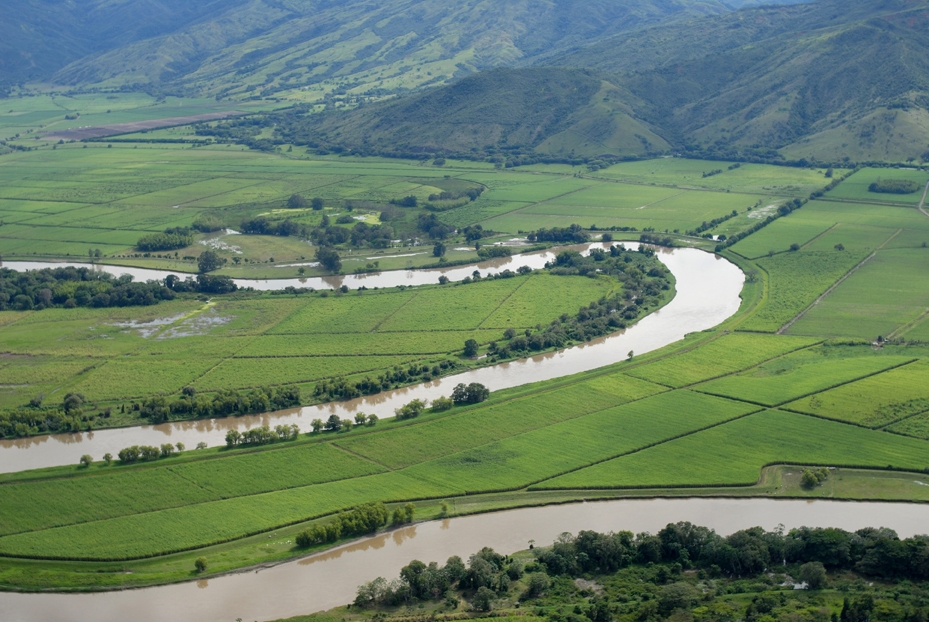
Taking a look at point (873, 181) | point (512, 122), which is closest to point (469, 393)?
point (873, 181)

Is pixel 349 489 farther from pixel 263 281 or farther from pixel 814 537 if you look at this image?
pixel 263 281

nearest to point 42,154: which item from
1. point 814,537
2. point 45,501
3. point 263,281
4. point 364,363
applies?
point 263,281

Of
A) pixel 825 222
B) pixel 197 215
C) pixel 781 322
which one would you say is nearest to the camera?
pixel 781 322

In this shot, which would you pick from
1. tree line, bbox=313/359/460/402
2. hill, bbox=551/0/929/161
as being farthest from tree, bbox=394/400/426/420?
hill, bbox=551/0/929/161

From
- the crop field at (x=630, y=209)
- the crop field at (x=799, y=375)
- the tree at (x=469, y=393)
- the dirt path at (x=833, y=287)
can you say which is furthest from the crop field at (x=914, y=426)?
the crop field at (x=630, y=209)

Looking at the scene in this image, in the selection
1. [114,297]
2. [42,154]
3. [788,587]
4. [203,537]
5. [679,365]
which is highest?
[42,154]

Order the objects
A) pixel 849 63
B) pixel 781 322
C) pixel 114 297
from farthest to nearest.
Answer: pixel 849 63 → pixel 114 297 → pixel 781 322

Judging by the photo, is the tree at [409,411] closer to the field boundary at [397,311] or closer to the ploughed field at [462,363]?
the ploughed field at [462,363]

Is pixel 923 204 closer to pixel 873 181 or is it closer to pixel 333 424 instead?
pixel 873 181
